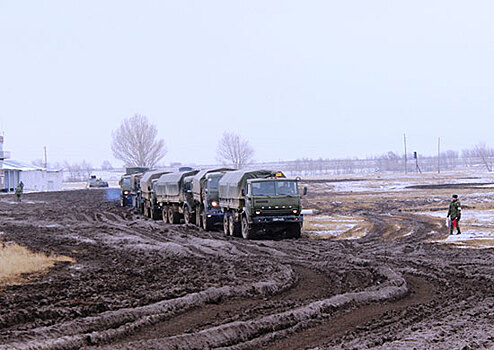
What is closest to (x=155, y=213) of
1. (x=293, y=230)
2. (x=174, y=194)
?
(x=174, y=194)

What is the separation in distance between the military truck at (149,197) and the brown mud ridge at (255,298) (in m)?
15.1

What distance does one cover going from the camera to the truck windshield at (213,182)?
29438mm

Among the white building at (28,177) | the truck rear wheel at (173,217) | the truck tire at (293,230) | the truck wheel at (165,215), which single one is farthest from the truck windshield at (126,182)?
the white building at (28,177)

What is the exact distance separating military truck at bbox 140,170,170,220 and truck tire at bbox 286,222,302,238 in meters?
13.9

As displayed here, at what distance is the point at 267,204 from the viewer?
81.3ft

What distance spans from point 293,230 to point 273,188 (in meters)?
1.86

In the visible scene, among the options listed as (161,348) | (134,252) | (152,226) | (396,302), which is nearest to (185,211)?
(152,226)

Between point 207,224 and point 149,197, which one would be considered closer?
point 207,224

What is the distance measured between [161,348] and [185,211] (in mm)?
24489

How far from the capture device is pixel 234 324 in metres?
9.92

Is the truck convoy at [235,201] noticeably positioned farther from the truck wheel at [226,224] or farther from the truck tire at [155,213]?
the truck tire at [155,213]

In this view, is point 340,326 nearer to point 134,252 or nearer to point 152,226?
point 134,252

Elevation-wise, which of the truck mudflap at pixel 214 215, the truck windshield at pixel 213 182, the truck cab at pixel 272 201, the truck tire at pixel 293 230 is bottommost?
the truck tire at pixel 293 230

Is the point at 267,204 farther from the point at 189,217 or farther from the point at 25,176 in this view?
the point at 25,176
